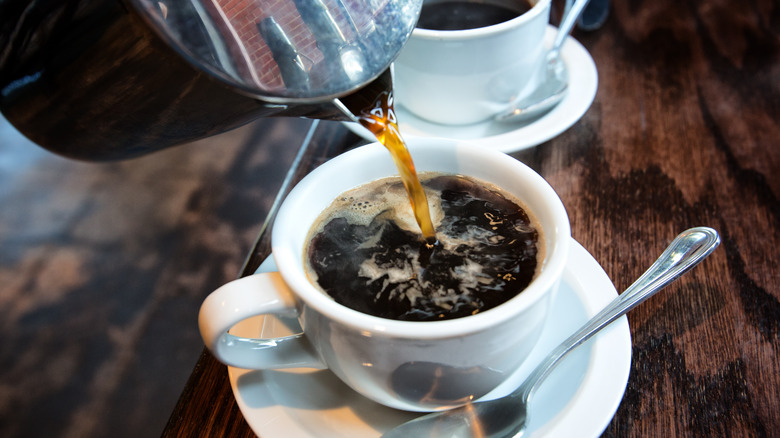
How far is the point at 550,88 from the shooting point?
39.1 inches

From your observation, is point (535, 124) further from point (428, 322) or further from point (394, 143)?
point (428, 322)

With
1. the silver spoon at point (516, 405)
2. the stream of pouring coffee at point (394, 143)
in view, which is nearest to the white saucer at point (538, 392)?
the silver spoon at point (516, 405)

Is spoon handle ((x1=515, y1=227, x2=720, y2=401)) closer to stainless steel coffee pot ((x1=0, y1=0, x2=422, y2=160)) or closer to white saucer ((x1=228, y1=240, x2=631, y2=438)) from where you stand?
white saucer ((x1=228, y1=240, x2=631, y2=438))

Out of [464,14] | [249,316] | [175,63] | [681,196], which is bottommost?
[681,196]

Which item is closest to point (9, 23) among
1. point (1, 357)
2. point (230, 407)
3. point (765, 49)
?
point (230, 407)

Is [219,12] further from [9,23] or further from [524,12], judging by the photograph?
[524,12]

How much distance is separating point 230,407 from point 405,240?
0.81ft

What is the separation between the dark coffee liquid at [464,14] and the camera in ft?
3.09

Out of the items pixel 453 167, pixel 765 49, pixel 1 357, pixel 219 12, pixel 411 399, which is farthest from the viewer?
pixel 1 357

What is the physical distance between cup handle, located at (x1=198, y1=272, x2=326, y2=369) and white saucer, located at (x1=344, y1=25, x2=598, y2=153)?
1.28 ft

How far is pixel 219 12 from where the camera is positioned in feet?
1.36

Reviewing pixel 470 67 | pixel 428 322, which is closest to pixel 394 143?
pixel 428 322

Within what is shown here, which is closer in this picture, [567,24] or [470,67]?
[470,67]

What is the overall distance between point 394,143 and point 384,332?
9.3 inches
